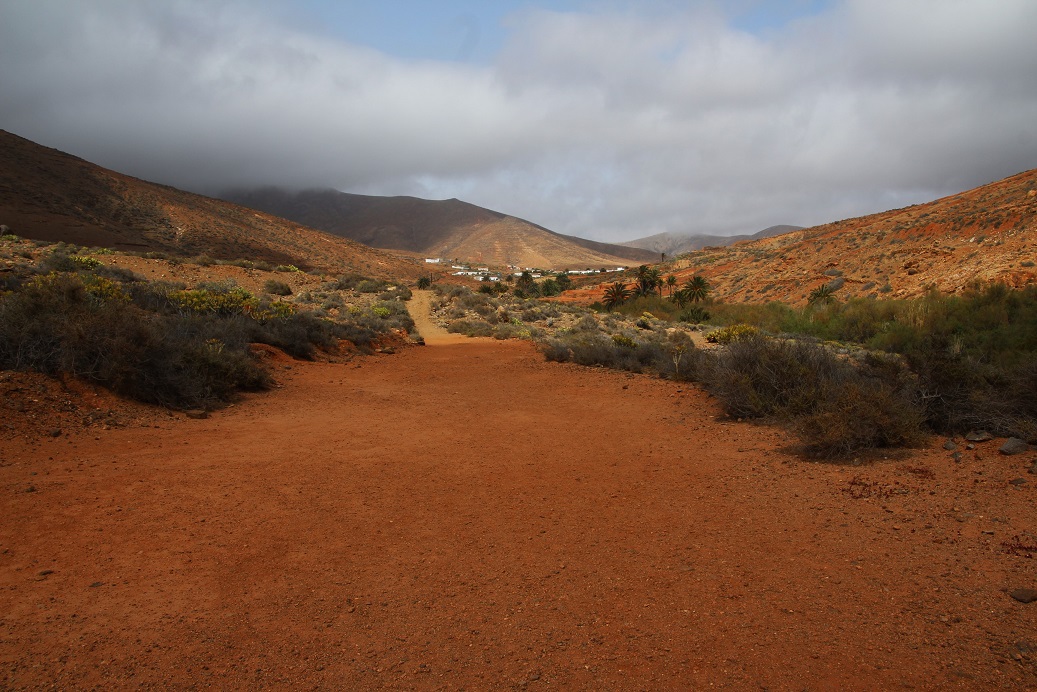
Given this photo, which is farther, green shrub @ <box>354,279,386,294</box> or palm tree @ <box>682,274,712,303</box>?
palm tree @ <box>682,274,712,303</box>

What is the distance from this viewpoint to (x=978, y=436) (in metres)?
6.08

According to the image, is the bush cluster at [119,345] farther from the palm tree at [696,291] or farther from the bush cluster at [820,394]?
the palm tree at [696,291]

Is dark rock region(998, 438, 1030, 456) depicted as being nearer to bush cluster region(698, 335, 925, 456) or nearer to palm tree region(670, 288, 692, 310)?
bush cluster region(698, 335, 925, 456)

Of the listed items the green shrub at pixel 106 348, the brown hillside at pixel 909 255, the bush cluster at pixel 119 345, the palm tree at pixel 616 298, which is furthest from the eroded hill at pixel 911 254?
the green shrub at pixel 106 348

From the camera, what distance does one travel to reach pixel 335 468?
6418 mm

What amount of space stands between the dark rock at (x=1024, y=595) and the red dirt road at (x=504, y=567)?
92 millimetres

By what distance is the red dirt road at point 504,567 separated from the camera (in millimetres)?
2959

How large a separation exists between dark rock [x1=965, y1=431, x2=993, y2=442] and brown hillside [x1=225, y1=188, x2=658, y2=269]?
4518 inches

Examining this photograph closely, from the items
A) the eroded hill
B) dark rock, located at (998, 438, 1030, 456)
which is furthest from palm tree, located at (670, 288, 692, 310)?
dark rock, located at (998, 438, 1030, 456)

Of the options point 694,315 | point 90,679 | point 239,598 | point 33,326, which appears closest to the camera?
point 90,679

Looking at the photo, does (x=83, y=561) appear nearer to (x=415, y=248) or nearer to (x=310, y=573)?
(x=310, y=573)

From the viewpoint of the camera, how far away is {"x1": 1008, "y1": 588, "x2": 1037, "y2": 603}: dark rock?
3279 millimetres

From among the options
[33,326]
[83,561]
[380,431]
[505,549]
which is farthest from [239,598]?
[33,326]

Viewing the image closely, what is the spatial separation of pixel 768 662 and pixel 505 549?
6.78 feet
